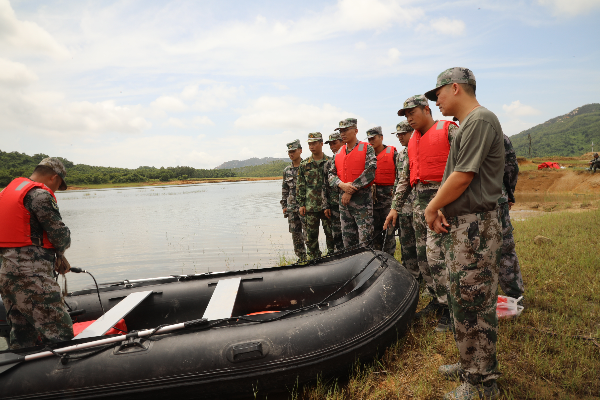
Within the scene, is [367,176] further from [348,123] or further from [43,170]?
[43,170]

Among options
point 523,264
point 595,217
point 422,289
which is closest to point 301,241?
point 422,289

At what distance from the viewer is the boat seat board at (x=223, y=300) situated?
2.52 m

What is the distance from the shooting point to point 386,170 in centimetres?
481

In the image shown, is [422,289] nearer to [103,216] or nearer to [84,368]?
[84,368]

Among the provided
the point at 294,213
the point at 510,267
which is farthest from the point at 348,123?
the point at 510,267

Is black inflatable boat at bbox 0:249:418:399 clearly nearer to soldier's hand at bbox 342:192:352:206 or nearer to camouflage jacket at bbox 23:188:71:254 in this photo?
camouflage jacket at bbox 23:188:71:254

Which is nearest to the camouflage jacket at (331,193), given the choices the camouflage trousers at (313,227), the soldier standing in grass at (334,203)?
the soldier standing in grass at (334,203)

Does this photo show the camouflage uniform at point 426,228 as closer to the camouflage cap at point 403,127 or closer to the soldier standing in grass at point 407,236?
the soldier standing in grass at point 407,236

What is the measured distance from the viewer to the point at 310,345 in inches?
85.8

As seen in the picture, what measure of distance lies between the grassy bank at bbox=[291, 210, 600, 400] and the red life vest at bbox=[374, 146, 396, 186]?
186cm

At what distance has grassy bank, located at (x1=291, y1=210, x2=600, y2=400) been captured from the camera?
2.02 m

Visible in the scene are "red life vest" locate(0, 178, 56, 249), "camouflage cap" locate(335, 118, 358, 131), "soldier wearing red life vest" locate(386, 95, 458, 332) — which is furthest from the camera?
"camouflage cap" locate(335, 118, 358, 131)

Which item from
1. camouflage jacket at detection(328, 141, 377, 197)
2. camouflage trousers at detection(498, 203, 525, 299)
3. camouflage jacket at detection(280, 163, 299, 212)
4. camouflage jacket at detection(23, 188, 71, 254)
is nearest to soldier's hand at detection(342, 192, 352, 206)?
camouflage jacket at detection(328, 141, 377, 197)

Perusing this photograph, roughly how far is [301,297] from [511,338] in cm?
176
